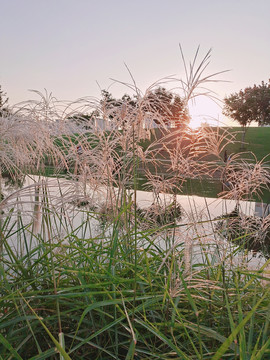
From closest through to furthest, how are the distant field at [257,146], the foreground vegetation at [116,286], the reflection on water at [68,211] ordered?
the reflection on water at [68,211], the foreground vegetation at [116,286], the distant field at [257,146]

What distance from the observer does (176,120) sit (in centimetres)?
161

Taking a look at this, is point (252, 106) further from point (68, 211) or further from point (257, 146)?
point (68, 211)

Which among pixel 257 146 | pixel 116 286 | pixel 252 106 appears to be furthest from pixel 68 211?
pixel 257 146

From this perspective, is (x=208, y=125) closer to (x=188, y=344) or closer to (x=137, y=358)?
(x=188, y=344)

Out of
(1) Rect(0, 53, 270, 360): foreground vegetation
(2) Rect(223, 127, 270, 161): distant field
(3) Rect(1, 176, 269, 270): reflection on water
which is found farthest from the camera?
(2) Rect(223, 127, 270, 161): distant field

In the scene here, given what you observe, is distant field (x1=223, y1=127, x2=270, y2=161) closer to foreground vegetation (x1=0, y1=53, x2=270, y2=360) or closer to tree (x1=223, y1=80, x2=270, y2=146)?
tree (x1=223, y1=80, x2=270, y2=146)

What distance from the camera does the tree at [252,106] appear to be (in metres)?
29.8

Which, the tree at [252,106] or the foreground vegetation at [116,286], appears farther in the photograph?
the tree at [252,106]

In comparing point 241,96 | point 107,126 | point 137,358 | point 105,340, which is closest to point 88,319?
point 105,340

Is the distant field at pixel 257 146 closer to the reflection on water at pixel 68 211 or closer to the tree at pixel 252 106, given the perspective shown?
the tree at pixel 252 106

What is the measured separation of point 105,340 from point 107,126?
1034 millimetres

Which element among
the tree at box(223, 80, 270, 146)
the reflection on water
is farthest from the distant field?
the reflection on water

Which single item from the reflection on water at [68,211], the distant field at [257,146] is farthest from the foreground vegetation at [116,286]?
the distant field at [257,146]

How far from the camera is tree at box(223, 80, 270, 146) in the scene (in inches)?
1175
